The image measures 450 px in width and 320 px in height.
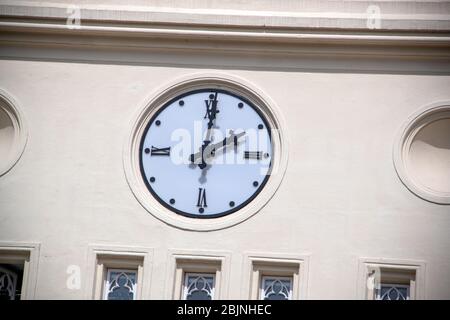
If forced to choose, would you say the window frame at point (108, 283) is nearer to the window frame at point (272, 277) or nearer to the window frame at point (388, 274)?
the window frame at point (272, 277)

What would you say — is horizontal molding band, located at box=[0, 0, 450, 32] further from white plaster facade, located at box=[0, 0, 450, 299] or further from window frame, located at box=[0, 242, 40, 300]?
window frame, located at box=[0, 242, 40, 300]

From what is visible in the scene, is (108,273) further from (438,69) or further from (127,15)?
(438,69)

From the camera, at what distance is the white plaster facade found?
58.3 ft

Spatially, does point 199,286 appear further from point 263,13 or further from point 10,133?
point 263,13

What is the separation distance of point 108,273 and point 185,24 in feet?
8.59

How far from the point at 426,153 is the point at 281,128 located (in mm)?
1473

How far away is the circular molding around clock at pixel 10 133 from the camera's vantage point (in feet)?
60.4

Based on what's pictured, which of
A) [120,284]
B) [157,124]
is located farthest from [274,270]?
[157,124]

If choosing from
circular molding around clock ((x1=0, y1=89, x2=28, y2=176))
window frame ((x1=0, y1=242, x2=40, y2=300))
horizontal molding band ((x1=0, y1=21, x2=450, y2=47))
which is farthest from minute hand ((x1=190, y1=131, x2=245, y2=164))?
window frame ((x1=0, y1=242, x2=40, y2=300))

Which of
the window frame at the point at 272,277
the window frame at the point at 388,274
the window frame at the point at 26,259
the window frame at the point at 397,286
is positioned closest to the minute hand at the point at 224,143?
the window frame at the point at 272,277

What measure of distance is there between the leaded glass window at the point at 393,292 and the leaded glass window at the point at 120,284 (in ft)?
7.94

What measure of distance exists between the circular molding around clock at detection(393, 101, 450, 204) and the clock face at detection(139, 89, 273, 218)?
1.33 m

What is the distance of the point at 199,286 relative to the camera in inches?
707

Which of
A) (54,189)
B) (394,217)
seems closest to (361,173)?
(394,217)
